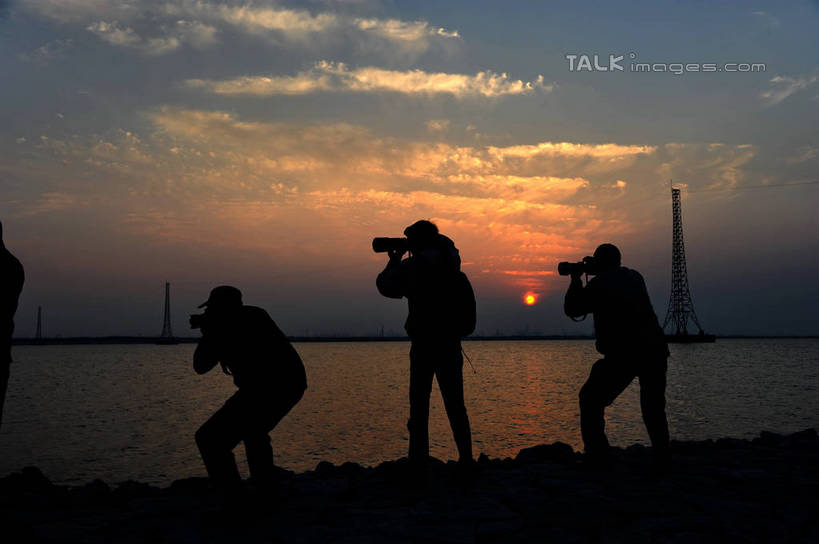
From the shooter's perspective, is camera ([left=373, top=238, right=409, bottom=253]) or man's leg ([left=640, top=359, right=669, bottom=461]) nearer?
camera ([left=373, top=238, right=409, bottom=253])

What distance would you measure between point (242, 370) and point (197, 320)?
0.63m

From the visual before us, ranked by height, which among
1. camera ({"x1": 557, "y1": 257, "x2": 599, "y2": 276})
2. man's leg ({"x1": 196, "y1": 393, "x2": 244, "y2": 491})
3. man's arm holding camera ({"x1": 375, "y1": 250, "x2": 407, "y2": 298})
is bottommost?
man's leg ({"x1": 196, "y1": 393, "x2": 244, "y2": 491})

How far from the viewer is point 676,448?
30.0 ft

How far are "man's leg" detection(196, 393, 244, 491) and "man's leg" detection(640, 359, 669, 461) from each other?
4.26m

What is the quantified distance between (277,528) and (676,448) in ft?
21.0

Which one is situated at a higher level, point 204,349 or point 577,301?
point 577,301

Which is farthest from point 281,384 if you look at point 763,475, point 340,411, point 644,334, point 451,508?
point 340,411

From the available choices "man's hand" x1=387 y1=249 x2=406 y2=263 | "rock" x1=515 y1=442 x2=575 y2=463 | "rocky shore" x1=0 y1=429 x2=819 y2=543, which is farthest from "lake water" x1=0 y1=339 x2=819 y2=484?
"man's hand" x1=387 y1=249 x2=406 y2=263

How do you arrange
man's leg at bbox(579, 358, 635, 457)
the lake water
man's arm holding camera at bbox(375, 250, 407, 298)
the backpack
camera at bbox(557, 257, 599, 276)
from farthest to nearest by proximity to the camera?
the lake water → camera at bbox(557, 257, 599, 276) → man's leg at bbox(579, 358, 635, 457) → the backpack → man's arm holding camera at bbox(375, 250, 407, 298)

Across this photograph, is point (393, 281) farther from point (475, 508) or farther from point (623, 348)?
point (623, 348)

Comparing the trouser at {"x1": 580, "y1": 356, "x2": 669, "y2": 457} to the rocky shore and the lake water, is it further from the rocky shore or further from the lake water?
the lake water

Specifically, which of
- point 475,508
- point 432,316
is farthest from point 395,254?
point 475,508

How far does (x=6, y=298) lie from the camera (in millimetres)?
4992

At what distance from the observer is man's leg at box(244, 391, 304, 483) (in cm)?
549
